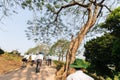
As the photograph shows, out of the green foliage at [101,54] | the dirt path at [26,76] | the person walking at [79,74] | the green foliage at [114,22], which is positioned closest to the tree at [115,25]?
the green foliage at [114,22]

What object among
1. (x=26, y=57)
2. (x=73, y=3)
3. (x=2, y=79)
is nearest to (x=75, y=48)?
(x=73, y=3)

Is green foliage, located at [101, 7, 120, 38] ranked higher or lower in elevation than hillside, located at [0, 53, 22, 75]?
higher

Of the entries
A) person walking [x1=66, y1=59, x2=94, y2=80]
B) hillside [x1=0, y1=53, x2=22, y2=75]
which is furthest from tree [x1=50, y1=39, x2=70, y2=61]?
person walking [x1=66, y1=59, x2=94, y2=80]

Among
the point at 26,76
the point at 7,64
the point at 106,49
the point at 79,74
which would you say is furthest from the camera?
the point at 7,64

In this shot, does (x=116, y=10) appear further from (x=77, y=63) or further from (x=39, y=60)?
(x=77, y=63)

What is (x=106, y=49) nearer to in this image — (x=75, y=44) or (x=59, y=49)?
(x=75, y=44)

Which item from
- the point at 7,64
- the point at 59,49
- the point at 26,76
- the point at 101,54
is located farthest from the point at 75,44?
the point at 59,49

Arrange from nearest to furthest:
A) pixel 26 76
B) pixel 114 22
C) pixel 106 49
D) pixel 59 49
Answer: pixel 26 76 → pixel 114 22 → pixel 106 49 → pixel 59 49

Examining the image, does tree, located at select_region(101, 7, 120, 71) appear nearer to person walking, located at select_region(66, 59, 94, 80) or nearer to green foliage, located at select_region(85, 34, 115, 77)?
green foliage, located at select_region(85, 34, 115, 77)

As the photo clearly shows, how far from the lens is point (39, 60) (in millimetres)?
24891

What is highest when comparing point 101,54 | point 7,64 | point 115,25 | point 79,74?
point 115,25

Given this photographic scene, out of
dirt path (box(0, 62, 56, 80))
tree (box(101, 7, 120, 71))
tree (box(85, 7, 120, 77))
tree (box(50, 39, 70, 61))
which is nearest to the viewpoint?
dirt path (box(0, 62, 56, 80))

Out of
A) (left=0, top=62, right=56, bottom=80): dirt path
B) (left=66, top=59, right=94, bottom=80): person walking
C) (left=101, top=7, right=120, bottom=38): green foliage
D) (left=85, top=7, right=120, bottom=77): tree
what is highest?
(left=101, top=7, right=120, bottom=38): green foliage

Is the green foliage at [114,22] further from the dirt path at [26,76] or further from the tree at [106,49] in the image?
the dirt path at [26,76]
